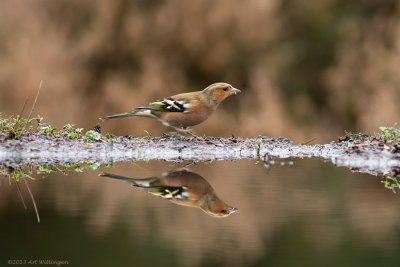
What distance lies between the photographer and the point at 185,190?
17.7 ft

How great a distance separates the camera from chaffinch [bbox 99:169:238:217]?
477 centimetres

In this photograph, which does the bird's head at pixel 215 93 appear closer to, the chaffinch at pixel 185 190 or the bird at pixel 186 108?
the bird at pixel 186 108

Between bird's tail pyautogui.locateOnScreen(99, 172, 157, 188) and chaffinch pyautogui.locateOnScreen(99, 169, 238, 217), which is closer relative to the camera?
chaffinch pyautogui.locateOnScreen(99, 169, 238, 217)

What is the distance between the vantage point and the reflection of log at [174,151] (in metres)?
7.82

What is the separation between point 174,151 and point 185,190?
3.13m

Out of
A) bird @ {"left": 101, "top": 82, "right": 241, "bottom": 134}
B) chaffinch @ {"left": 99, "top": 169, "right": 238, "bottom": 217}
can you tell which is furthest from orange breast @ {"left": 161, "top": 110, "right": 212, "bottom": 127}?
chaffinch @ {"left": 99, "top": 169, "right": 238, "bottom": 217}

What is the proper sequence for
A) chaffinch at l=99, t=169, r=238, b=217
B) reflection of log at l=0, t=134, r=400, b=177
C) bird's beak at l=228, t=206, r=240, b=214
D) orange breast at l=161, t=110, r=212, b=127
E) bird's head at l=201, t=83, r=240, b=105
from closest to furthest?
bird's beak at l=228, t=206, r=240, b=214 < chaffinch at l=99, t=169, r=238, b=217 < reflection of log at l=0, t=134, r=400, b=177 < orange breast at l=161, t=110, r=212, b=127 < bird's head at l=201, t=83, r=240, b=105

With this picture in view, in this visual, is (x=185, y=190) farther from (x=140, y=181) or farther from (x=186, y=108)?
(x=186, y=108)

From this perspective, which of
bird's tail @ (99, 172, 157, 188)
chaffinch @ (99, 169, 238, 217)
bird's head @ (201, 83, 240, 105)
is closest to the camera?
chaffinch @ (99, 169, 238, 217)

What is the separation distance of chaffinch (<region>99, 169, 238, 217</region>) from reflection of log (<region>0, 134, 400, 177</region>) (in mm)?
1647

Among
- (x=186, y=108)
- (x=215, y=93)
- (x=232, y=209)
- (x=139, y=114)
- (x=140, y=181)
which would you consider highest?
(x=215, y=93)

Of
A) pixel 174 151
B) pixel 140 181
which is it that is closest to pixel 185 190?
pixel 140 181

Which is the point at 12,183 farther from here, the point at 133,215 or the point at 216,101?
the point at 216,101

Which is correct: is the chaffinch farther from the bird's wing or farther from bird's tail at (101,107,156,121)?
bird's tail at (101,107,156,121)
